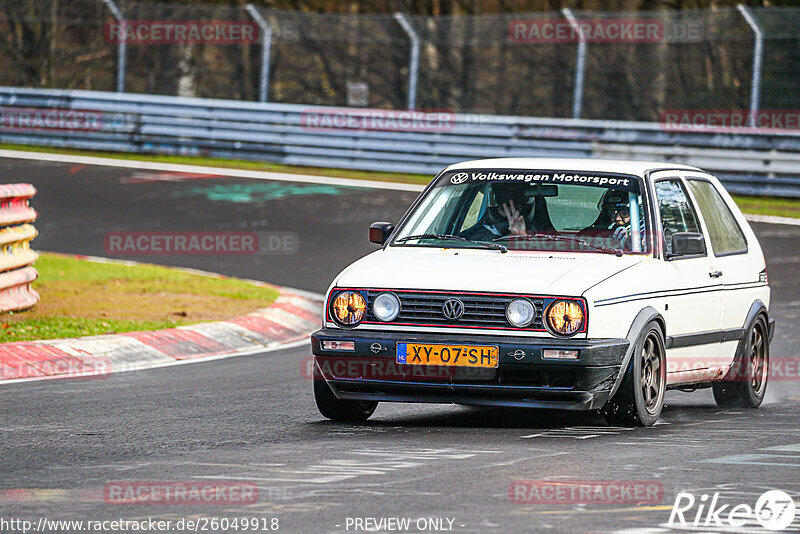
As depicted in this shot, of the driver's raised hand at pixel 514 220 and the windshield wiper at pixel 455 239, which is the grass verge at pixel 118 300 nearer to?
the windshield wiper at pixel 455 239

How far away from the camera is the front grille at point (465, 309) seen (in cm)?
763

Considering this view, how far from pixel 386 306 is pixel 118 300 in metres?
6.21

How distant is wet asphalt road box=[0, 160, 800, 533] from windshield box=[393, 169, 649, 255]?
1.02m

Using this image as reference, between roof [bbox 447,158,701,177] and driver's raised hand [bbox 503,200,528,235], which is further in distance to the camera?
roof [bbox 447,158,701,177]

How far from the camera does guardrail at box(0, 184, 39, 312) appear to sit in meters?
12.2

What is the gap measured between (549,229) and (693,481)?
8.25 ft

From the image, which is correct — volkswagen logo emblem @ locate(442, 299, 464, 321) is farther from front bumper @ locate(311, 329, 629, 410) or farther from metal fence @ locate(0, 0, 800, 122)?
metal fence @ locate(0, 0, 800, 122)

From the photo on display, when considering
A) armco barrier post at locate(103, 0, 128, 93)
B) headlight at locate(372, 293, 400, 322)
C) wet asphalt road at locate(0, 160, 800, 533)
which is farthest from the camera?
armco barrier post at locate(103, 0, 128, 93)

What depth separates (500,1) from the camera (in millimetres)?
44469

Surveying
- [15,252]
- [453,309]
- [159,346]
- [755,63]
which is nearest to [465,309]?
[453,309]

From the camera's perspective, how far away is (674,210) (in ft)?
29.6

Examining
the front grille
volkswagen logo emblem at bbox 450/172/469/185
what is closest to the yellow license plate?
the front grille

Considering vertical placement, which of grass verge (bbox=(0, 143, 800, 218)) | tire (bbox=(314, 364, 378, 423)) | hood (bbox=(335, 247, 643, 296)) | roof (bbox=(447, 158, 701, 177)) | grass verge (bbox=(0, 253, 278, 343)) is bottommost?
grass verge (bbox=(0, 253, 278, 343))

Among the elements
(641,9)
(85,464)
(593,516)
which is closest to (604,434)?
(593,516)
